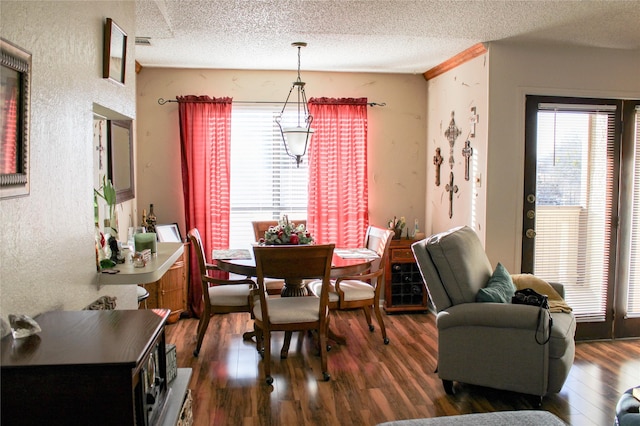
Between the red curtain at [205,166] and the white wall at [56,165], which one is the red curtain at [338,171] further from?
the white wall at [56,165]

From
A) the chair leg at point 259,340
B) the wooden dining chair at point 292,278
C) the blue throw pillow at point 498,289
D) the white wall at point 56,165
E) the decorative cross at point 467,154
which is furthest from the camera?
the decorative cross at point 467,154

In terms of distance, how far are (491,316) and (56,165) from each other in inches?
98.2

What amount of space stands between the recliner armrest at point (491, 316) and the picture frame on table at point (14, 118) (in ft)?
8.27

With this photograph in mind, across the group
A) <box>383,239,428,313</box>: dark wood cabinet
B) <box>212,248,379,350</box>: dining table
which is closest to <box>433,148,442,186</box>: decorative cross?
<box>383,239,428,313</box>: dark wood cabinet

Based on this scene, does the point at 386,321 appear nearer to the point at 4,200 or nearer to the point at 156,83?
the point at 156,83

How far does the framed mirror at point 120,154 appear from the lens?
3.48 m

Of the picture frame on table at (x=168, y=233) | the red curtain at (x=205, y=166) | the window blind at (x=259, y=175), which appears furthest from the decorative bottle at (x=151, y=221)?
the window blind at (x=259, y=175)

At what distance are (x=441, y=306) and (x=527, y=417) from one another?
175cm

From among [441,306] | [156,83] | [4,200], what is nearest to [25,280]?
[4,200]

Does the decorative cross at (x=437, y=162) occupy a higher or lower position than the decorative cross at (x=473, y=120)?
lower

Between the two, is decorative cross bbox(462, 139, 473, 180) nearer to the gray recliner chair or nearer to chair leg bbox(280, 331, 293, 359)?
the gray recliner chair

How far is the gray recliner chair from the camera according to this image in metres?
3.21

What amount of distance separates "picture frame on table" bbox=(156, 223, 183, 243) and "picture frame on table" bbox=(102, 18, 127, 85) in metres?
2.70

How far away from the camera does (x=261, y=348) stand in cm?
423
